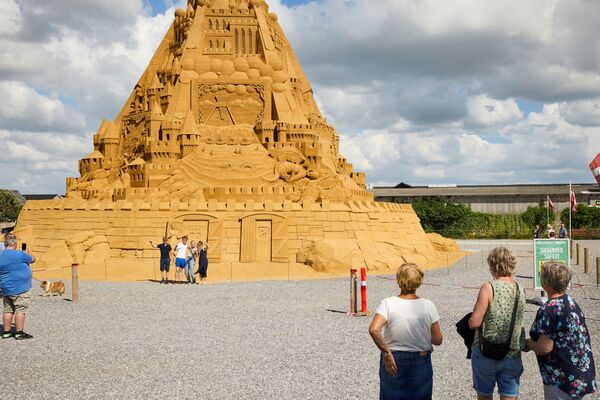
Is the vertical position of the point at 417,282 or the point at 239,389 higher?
the point at 417,282

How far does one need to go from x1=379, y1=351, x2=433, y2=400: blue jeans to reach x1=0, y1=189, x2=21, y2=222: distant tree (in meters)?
77.9

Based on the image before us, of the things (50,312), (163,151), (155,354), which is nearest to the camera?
(155,354)

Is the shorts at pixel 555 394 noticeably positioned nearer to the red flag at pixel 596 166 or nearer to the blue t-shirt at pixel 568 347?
the blue t-shirt at pixel 568 347

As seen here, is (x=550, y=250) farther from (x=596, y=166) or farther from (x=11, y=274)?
(x=11, y=274)

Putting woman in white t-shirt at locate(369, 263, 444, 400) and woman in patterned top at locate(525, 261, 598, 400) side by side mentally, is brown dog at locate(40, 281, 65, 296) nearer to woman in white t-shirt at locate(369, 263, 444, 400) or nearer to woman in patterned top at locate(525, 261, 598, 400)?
woman in white t-shirt at locate(369, 263, 444, 400)

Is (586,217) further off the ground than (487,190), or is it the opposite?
(487,190)

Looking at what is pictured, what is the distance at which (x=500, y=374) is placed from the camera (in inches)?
215

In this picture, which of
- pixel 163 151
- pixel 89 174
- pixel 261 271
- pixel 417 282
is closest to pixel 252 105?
pixel 163 151

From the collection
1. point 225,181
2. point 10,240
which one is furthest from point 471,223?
point 10,240

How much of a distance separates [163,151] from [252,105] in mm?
7472

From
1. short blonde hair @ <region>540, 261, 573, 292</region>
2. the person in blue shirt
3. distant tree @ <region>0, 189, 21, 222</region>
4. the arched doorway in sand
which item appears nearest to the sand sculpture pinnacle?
the arched doorway in sand

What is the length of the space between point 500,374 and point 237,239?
844 inches

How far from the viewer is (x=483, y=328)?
17.8 ft

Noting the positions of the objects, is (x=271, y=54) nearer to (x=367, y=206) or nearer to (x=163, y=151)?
(x=163, y=151)
